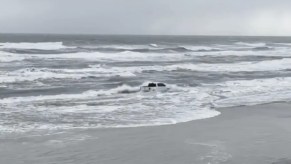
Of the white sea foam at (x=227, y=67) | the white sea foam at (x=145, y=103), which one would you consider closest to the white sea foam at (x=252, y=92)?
the white sea foam at (x=145, y=103)

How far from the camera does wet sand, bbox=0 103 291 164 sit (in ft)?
26.0

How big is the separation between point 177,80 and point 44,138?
1476 centimetres

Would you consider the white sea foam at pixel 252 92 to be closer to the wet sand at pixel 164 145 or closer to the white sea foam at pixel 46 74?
the wet sand at pixel 164 145

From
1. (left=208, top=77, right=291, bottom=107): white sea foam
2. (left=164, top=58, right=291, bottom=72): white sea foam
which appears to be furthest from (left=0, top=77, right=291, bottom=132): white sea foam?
(left=164, top=58, right=291, bottom=72): white sea foam

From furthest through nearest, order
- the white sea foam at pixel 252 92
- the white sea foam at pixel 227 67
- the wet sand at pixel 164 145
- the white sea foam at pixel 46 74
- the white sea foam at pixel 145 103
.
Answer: the white sea foam at pixel 227 67
the white sea foam at pixel 46 74
the white sea foam at pixel 252 92
the white sea foam at pixel 145 103
the wet sand at pixel 164 145

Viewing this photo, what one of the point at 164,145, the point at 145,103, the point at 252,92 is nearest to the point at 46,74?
the point at 145,103

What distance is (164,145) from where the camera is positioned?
352 inches

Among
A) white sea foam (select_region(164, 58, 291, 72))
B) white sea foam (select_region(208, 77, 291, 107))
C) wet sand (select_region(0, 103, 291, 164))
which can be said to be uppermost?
wet sand (select_region(0, 103, 291, 164))

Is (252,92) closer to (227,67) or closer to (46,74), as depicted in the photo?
(46,74)

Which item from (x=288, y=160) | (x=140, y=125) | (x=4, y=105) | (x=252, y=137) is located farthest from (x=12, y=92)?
(x=288, y=160)

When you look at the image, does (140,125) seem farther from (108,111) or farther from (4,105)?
(4,105)

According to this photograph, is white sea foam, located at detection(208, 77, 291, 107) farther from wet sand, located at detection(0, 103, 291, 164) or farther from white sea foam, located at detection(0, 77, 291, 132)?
wet sand, located at detection(0, 103, 291, 164)

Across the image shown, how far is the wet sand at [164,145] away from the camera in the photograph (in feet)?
26.0

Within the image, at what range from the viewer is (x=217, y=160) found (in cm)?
788
